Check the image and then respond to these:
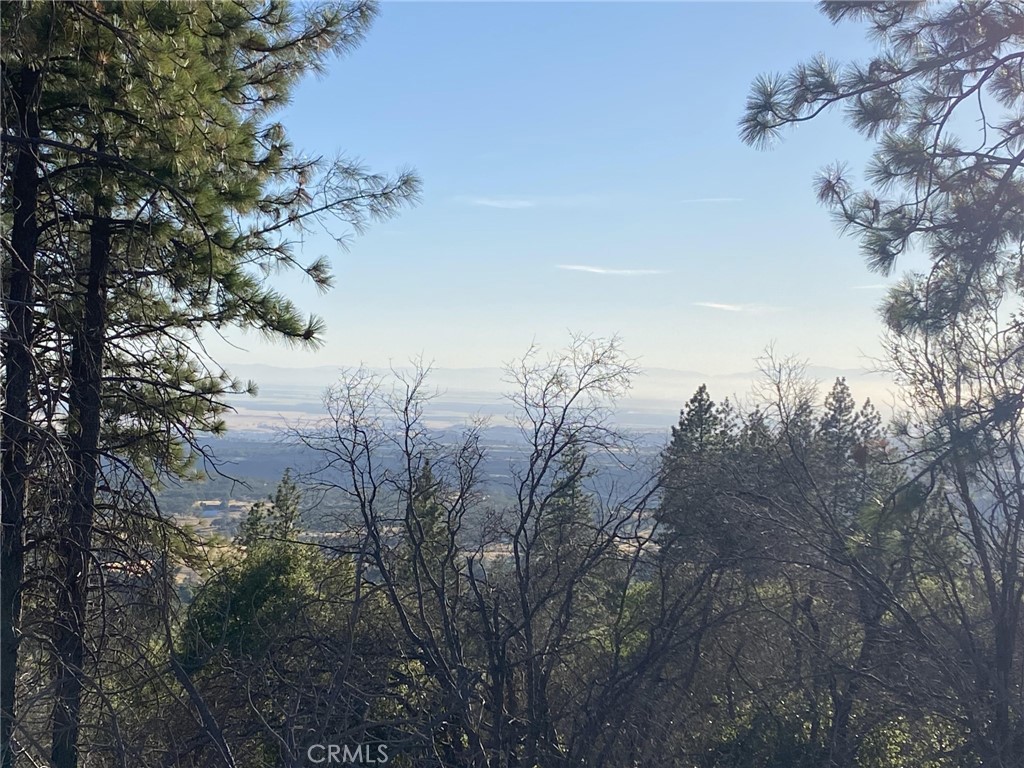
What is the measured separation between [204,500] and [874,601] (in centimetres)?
660

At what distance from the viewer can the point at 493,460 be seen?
698cm

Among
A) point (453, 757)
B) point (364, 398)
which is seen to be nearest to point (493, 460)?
point (364, 398)

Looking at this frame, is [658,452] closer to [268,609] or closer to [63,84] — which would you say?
[268,609]

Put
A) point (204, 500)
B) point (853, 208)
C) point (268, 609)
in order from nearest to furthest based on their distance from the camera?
point (853, 208), point (204, 500), point (268, 609)

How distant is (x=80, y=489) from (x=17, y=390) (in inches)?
30.3

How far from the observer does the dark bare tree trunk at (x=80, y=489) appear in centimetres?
458

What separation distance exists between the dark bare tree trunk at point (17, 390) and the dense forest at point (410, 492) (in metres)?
0.03

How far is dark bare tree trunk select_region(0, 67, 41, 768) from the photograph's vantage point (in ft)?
14.9

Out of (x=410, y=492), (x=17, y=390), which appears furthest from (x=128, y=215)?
(x=410, y=492)

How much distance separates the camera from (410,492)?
6.41m
